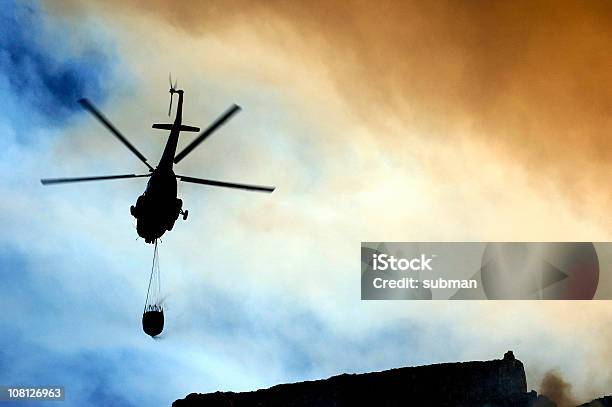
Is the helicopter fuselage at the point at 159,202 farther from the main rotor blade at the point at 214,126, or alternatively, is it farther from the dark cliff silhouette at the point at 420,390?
the dark cliff silhouette at the point at 420,390

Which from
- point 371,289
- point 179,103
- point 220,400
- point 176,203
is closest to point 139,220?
point 176,203

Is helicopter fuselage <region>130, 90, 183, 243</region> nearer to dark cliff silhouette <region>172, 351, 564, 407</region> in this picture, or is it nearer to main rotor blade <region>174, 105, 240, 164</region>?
main rotor blade <region>174, 105, 240, 164</region>

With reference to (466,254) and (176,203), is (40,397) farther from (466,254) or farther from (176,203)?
(466,254)

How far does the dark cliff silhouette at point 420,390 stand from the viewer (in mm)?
36812

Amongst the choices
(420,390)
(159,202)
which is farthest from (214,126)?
(420,390)

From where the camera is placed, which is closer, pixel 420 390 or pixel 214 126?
pixel 214 126

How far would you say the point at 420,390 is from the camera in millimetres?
37500

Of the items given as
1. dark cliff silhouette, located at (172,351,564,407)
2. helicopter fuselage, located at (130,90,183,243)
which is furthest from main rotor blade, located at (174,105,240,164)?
dark cliff silhouette, located at (172,351,564,407)

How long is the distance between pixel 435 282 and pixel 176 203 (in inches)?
324

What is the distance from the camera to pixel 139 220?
20.5 meters

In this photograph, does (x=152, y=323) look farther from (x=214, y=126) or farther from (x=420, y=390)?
(x=420, y=390)

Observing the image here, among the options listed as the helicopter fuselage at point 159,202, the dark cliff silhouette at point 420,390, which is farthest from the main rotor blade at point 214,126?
the dark cliff silhouette at point 420,390

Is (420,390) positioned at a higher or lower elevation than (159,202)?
lower

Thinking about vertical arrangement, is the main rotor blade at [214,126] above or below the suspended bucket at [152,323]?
above
